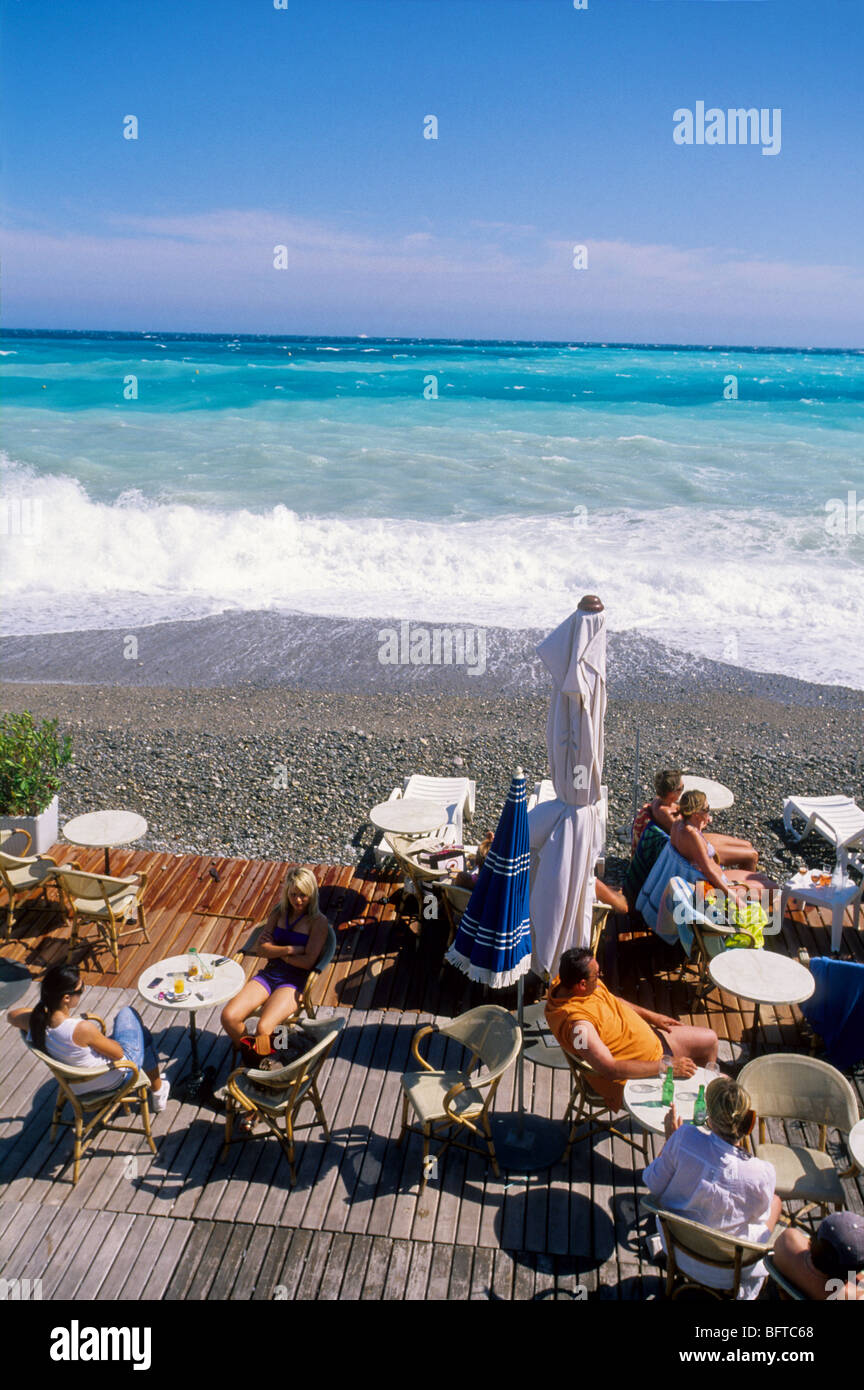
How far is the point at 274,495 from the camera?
32.2 meters

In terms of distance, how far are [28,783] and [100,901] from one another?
5.76 ft

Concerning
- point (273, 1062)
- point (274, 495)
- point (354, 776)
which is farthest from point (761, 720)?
point (274, 495)

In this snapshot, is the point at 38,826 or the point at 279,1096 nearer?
the point at 279,1096

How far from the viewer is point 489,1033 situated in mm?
6082

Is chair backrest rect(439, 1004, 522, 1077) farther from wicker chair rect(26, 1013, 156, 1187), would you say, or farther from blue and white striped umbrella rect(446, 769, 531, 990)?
wicker chair rect(26, 1013, 156, 1187)

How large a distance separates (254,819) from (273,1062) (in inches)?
210

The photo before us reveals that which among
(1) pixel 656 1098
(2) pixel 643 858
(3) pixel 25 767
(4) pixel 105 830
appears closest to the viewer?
(1) pixel 656 1098

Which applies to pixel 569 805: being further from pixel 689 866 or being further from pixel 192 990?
pixel 192 990

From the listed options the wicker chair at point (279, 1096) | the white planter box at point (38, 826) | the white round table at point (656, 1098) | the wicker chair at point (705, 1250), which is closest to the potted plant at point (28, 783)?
the white planter box at point (38, 826)

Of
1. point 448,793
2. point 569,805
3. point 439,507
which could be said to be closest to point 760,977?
point 569,805

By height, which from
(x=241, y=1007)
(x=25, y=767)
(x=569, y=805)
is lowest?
(x=241, y=1007)

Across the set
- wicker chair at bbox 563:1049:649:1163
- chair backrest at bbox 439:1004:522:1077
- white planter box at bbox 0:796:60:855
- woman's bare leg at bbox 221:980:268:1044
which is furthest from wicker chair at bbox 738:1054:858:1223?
white planter box at bbox 0:796:60:855

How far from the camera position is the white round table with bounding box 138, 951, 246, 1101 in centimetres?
638
